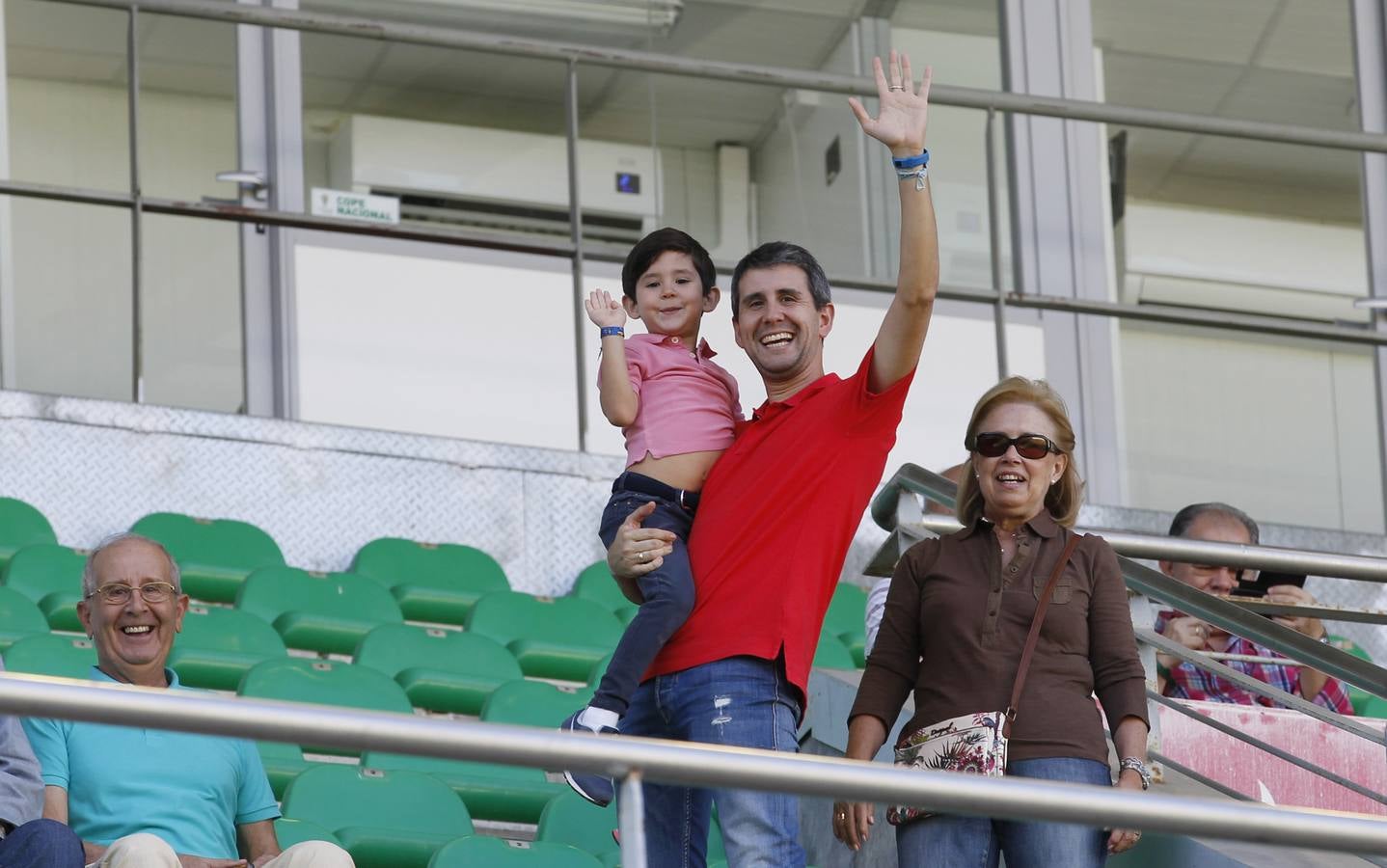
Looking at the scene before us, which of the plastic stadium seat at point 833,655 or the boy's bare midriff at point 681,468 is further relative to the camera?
the plastic stadium seat at point 833,655

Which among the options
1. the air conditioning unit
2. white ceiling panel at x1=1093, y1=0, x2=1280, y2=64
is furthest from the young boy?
white ceiling panel at x1=1093, y1=0, x2=1280, y2=64

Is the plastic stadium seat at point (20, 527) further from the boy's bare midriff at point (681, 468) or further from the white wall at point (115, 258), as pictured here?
the boy's bare midriff at point (681, 468)

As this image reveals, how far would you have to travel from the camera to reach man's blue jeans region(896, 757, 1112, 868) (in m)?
3.29

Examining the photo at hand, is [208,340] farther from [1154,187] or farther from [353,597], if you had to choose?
[1154,187]

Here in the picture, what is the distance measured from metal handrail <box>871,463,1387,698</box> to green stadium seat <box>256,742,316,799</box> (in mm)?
1477

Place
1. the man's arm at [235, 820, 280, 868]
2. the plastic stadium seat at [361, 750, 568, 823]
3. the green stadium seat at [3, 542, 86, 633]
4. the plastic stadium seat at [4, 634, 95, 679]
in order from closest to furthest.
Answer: the man's arm at [235, 820, 280, 868]
the plastic stadium seat at [4, 634, 95, 679]
the plastic stadium seat at [361, 750, 568, 823]
the green stadium seat at [3, 542, 86, 633]

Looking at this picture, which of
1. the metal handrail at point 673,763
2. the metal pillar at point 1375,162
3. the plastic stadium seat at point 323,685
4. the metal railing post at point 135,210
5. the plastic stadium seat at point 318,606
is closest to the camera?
the metal handrail at point 673,763

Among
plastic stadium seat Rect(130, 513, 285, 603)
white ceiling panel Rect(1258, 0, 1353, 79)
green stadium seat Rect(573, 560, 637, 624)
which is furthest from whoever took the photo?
white ceiling panel Rect(1258, 0, 1353, 79)

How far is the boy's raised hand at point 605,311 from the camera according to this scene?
3875 mm

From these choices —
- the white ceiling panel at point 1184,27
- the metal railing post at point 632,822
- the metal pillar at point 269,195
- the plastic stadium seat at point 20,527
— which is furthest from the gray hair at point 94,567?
the white ceiling panel at point 1184,27

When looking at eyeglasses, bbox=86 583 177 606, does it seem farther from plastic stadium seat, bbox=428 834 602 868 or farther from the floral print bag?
the floral print bag

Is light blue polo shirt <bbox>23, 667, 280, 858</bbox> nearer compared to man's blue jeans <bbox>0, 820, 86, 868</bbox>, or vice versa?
man's blue jeans <bbox>0, 820, 86, 868</bbox>

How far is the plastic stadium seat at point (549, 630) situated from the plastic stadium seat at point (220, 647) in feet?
2.40

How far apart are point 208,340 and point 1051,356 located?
11.8ft
